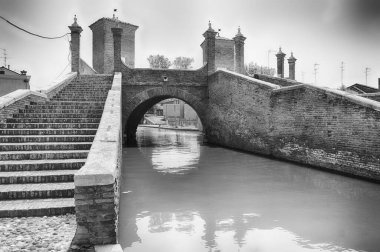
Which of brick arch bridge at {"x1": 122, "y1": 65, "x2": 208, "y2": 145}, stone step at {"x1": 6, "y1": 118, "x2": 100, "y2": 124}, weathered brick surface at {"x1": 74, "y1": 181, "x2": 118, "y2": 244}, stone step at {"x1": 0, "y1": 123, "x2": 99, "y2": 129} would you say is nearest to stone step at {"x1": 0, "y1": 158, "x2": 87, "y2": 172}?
stone step at {"x1": 0, "y1": 123, "x2": 99, "y2": 129}

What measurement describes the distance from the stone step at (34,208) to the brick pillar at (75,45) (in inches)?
499

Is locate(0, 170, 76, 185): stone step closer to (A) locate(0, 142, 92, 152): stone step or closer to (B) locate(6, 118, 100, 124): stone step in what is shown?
(A) locate(0, 142, 92, 152): stone step

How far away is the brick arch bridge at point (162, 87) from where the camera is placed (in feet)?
55.1

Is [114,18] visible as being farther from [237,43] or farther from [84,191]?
[84,191]

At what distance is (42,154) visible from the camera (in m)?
6.34

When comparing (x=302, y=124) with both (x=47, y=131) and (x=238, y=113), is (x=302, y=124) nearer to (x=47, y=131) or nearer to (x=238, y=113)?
(x=238, y=113)

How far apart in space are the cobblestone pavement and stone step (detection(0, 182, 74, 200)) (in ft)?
1.98

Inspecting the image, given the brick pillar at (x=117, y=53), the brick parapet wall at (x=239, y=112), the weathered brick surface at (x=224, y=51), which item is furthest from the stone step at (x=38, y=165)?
the weathered brick surface at (x=224, y=51)

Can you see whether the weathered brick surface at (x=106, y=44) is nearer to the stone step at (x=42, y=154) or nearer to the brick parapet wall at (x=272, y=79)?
the brick parapet wall at (x=272, y=79)

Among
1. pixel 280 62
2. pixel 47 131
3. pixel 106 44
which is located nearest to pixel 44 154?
pixel 47 131

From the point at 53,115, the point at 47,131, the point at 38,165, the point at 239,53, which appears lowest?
the point at 38,165

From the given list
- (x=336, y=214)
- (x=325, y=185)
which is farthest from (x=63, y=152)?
(x=325, y=185)

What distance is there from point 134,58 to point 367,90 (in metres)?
21.9

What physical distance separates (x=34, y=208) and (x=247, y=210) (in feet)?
12.1
